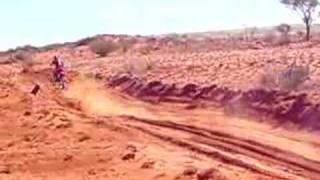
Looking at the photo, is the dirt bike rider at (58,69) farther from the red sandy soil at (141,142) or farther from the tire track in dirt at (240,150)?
the tire track in dirt at (240,150)

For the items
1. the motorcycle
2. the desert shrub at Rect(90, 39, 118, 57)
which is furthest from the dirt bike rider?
the desert shrub at Rect(90, 39, 118, 57)

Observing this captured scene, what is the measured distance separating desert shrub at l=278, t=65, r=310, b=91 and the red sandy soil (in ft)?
1.52

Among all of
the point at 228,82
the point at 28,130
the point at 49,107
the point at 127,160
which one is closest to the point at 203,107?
the point at 228,82

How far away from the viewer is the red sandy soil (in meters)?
15.3

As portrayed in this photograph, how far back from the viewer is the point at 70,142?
60.9ft

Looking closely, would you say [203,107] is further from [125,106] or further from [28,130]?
[28,130]

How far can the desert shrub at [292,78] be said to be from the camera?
25.0 m

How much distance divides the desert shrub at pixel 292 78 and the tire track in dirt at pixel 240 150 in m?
4.93

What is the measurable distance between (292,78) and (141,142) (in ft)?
28.9

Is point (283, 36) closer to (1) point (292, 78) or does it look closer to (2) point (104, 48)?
(2) point (104, 48)

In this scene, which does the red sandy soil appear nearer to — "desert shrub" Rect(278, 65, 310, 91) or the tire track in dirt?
the tire track in dirt

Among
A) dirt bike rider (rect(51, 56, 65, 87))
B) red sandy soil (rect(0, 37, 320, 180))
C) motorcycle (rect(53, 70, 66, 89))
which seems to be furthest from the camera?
motorcycle (rect(53, 70, 66, 89))

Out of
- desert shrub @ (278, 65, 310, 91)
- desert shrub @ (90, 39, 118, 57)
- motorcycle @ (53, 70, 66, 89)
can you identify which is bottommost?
desert shrub @ (90, 39, 118, 57)

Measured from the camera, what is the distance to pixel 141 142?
60.5 feet
